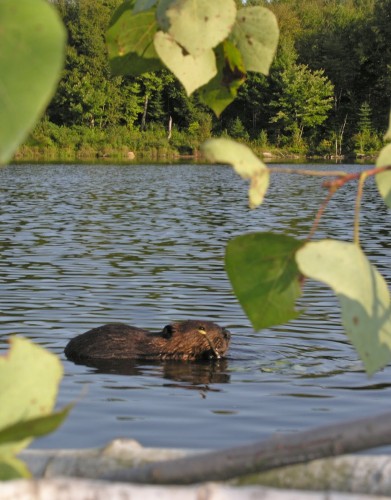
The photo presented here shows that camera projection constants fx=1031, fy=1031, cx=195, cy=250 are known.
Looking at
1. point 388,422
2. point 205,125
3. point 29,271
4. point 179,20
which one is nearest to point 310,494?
point 388,422

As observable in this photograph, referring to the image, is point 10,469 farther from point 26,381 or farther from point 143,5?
point 143,5

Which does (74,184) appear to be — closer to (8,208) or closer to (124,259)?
(8,208)

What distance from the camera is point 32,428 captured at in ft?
2.45

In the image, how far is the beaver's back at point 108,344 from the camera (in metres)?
7.48

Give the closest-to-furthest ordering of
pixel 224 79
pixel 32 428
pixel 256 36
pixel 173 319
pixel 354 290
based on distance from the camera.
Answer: pixel 32 428
pixel 354 290
pixel 256 36
pixel 224 79
pixel 173 319

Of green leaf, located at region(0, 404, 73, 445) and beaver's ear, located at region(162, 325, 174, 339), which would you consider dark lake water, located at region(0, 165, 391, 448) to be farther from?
beaver's ear, located at region(162, 325, 174, 339)

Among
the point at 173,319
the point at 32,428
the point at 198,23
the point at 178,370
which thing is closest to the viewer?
the point at 32,428

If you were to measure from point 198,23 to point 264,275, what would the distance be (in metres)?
0.26

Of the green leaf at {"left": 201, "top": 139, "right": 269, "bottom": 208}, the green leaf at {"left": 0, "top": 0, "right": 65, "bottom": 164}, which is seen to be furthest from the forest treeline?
the green leaf at {"left": 0, "top": 0, "right": 65, "bottom": 164}

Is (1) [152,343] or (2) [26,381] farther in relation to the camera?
(1) [152,343]

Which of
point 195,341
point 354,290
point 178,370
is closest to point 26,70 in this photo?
point 354,290

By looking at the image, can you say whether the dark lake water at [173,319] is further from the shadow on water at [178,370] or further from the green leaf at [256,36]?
the green leaf at [256,36]

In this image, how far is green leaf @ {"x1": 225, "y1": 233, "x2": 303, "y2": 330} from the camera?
1.01m

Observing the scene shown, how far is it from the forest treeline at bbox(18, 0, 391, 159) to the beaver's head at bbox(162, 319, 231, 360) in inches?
2101
